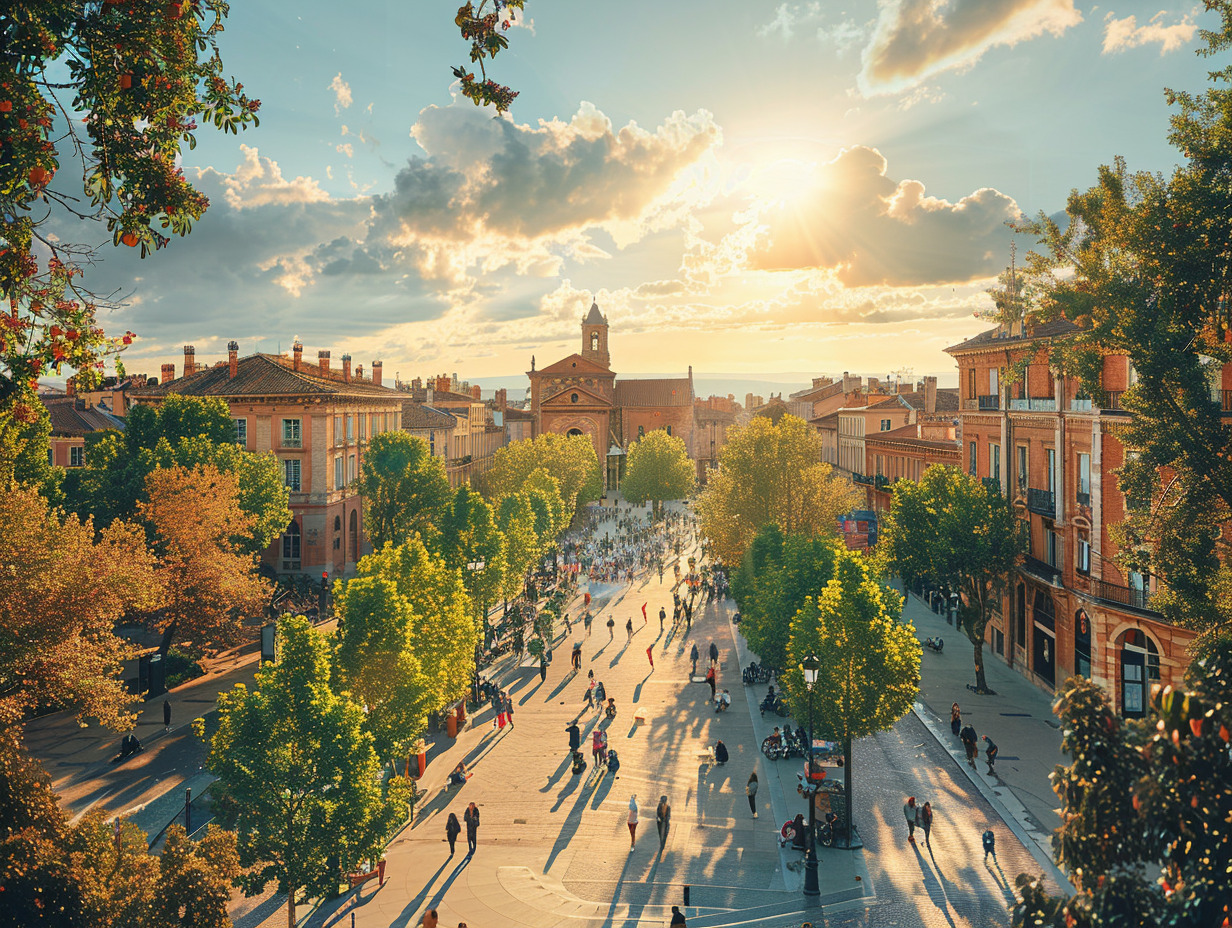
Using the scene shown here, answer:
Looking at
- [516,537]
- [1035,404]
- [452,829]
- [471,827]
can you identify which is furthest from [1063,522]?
[452,829]

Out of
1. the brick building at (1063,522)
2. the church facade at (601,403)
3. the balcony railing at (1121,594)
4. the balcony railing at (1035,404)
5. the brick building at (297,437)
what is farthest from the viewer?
the church facade at (601,403)

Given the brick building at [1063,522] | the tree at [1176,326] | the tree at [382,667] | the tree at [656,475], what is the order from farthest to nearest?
the tree at [656,475], the brick building at [1063,522], the tree at [382,667], the tree at [1176,326]

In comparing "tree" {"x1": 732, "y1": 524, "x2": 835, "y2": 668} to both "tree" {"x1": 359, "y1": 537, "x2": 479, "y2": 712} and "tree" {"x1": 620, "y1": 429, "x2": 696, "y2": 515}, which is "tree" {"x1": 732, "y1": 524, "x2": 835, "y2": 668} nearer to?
"tree" {"x1": 359, "y1": 537, "x2": 479, "y2": 712}

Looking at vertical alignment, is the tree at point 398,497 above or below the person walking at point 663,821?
above

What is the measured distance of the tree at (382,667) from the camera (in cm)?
2005

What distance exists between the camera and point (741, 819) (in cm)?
2122

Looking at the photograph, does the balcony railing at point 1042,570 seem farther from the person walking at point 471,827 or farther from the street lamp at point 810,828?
the person walking at point 471,827

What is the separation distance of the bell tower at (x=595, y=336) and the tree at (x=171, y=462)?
8787 cm

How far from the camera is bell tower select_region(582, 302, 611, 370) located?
128125 mm

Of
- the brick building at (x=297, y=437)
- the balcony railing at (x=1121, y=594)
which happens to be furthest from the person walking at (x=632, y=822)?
the brick building at (x=297, y=437)

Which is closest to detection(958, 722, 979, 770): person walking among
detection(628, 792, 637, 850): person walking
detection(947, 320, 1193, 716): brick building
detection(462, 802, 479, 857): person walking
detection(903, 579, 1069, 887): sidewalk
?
detection(903, 579, 1069, 887): sidewalk

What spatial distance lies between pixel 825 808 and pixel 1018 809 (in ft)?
18.4

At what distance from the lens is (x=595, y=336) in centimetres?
12900

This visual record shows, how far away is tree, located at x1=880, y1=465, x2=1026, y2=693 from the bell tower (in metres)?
96.5
